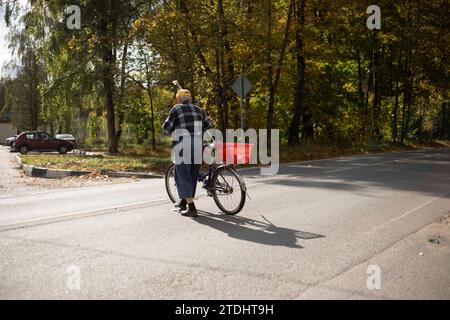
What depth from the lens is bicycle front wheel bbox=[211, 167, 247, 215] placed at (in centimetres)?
737

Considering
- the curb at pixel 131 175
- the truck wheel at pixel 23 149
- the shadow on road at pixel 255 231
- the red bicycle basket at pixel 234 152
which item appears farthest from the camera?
the truck wheel at pixel 23 149

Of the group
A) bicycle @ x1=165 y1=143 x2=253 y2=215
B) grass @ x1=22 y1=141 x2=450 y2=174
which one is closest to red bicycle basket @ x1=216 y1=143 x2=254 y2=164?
bicycle @ x1=165 y1=143 x2=253 y2=215

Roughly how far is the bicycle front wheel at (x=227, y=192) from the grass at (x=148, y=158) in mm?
7299

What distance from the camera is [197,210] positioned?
785 centimetres

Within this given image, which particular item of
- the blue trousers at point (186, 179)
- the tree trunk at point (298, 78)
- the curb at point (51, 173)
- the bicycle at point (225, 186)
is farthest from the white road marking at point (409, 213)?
the tree trunk at point (298, 78)

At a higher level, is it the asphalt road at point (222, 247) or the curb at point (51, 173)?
the curb at point (51, 173)

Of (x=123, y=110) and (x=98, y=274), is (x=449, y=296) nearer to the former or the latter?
(x=98, y=274)

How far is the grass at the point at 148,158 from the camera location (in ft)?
51.6

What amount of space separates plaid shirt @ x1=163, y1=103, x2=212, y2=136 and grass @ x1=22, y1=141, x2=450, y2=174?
7515 millimetres

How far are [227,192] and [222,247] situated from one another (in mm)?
2095

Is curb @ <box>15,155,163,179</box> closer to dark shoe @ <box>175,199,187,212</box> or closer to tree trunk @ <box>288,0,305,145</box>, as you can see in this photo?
dark shoe @ <box>175,199,187,212</box>

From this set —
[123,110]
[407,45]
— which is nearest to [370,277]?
[123,110]

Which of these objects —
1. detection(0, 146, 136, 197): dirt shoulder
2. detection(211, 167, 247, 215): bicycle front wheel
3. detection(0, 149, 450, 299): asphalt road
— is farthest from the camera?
detection(0, 146, 136, 197): dirt shoulder

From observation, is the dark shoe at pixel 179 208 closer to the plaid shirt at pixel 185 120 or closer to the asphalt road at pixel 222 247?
the asphalt road at pixel 222 247
